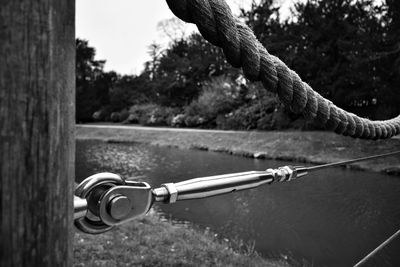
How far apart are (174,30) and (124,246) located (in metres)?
31.2

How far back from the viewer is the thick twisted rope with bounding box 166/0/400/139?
67 cm

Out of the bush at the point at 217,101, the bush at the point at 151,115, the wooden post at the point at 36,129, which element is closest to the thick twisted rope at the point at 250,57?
the wooden post at the point at 36,129

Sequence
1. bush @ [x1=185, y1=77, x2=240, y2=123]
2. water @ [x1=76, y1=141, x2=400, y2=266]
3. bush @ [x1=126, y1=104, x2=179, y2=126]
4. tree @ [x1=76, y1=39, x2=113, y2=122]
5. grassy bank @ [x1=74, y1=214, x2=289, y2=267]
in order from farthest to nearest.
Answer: tree @ [x1=76, y1=39, x2=113, y2=122] < bush @ [x1=126, y1=104, x2=179, y2=126] < bush @ [x1=185, y1=77, x2=240, y2=123] < water @ [x1=76, y1=141, x2=400, y2=266] < grassy bank @ [x1=74, y1=214, x2=289, y2=267]

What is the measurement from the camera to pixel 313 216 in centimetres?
518

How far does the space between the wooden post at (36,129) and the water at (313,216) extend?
3623mm

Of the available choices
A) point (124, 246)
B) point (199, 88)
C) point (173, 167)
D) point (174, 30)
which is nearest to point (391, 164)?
point (173, 167)

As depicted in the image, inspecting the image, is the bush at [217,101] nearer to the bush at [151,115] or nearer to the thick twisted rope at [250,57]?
the bush at [151,115]

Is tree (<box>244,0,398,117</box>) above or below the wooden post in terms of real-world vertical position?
above

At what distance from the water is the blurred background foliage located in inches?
275

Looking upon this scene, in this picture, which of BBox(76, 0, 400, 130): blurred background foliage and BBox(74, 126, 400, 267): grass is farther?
BBox(76, 0, 400, 130): blurred background foliage

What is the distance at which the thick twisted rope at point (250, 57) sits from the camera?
0.67 m

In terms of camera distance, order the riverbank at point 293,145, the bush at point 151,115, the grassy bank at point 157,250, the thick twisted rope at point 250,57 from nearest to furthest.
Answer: the thick twisted rope at point 250,57
the grassy bank at point 157,250
the riverbank at point 293,145
the bush at point 151,115

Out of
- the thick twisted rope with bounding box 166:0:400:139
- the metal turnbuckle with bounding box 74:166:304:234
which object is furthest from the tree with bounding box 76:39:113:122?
the metal turnbuckle with bounding box 74:166:304:234

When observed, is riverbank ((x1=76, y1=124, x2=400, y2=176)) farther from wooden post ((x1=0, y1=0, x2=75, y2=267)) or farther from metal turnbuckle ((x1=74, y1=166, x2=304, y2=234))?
wooden post ((x1=0, y1=0, x2=75, y2=267))
